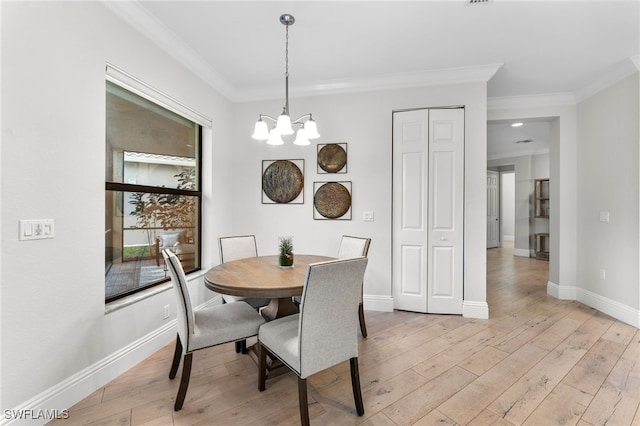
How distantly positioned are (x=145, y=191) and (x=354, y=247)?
1912mm

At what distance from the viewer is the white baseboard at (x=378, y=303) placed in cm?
324

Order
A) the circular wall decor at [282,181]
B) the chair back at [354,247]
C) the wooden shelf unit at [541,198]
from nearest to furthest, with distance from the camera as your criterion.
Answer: the chair back at [354,247] → the circular wall decor at [282,181] → the wooden shelf unit at [541,198]

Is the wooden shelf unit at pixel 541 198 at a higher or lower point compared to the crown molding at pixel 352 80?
lower

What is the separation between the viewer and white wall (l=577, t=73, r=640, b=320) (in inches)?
115

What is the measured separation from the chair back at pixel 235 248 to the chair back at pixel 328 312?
1.51m

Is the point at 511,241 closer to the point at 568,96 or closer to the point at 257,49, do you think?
the point at 568,96

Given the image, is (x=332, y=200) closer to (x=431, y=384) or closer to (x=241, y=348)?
(x=241, y=348)

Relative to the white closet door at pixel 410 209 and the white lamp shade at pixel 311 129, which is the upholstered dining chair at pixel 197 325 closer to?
the white lamp shade at pixel 311 129

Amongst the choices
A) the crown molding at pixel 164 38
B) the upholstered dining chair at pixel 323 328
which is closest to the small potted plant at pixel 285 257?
the upholstered dining chair at pixel 323 328

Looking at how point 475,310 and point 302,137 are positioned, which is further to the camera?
point 475,310

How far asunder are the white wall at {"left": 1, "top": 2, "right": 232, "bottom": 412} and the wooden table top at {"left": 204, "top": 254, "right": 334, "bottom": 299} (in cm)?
79

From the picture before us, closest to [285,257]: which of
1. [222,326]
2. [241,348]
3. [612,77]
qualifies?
[222,326]

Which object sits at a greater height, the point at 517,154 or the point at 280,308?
the point at 517,154

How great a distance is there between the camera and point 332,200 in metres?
3.39
